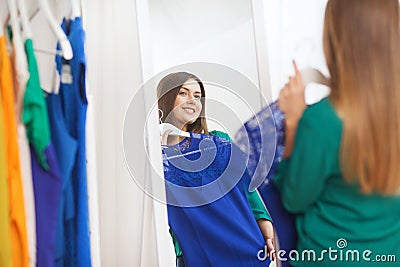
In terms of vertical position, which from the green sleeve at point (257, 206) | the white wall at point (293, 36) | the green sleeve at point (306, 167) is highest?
the white wall at point (293, 36)

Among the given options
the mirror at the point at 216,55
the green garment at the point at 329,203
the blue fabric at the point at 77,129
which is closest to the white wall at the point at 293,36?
the mirror at the point at 216,55

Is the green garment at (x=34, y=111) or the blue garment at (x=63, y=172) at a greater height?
the green garment at (x=34, y=111)

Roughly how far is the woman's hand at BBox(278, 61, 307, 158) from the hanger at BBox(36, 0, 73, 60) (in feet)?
1.87

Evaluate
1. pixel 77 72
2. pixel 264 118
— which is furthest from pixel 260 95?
pixel 77 72

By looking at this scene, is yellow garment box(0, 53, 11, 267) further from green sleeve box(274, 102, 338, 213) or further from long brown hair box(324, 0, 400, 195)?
long brown hair box(324, 0, 400, 195)

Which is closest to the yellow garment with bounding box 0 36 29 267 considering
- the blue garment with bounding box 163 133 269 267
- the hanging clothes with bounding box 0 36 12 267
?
the hanging clothes with bounding box 0 36 12 267

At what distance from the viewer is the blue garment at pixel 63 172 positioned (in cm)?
130

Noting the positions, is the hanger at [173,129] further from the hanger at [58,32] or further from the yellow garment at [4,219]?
the yellow garment at [4,219]

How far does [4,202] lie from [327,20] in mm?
930

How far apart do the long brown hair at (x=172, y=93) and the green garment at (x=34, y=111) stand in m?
0.33

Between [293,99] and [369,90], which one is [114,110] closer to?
[293,99]

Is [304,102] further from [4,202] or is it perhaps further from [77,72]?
[4,202]

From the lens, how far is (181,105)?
4.74ft

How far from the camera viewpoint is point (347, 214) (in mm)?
1325
